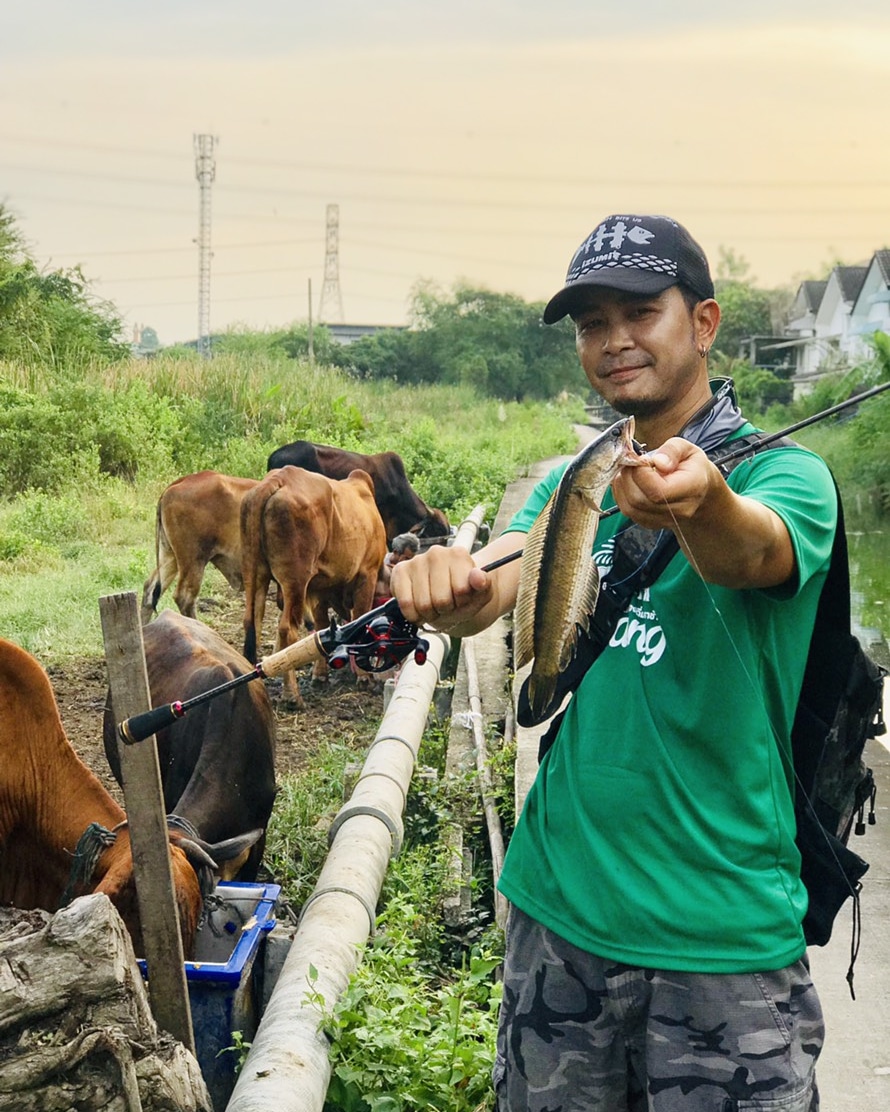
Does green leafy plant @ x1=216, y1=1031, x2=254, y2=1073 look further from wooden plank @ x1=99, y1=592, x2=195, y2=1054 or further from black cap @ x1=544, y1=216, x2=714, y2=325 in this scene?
black cap @ x1=544, y1=216, x2=714, y2=325

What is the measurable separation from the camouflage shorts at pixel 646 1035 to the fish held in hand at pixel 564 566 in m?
0.51

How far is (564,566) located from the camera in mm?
2127

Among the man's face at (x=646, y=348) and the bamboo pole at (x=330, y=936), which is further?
the bamboo pole at (x=330, y=936)

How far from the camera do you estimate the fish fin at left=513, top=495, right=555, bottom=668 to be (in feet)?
7.04

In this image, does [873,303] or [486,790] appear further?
[873,303]

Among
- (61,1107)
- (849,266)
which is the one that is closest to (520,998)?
(61,1107)

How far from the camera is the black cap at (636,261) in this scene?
95.7 inches

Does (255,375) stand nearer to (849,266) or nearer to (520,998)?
(520,998)

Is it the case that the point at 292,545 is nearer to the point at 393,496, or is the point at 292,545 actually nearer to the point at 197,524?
the point at 197,524

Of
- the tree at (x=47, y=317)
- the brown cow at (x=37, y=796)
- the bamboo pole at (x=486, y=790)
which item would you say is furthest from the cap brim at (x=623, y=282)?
the tree at (x=47, y=317)

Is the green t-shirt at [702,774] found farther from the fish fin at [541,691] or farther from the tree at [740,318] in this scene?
the tree at [740,318]

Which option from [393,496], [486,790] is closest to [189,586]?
[393,496]

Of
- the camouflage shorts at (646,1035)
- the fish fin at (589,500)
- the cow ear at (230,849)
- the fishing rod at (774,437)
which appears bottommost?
the cow ear at (230,849)

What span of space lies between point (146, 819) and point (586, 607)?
1455 mm
